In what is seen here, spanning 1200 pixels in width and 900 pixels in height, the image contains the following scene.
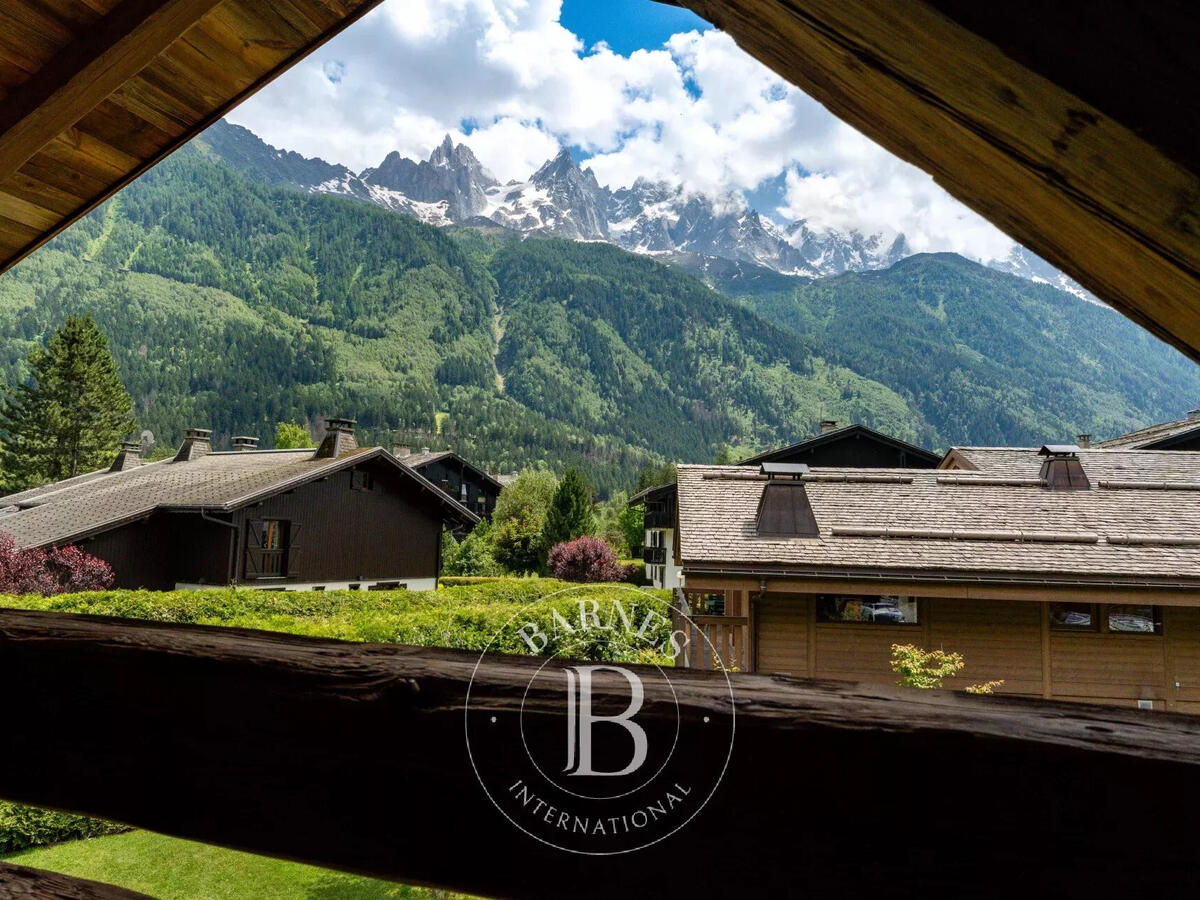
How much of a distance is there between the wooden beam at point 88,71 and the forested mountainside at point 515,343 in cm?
6830

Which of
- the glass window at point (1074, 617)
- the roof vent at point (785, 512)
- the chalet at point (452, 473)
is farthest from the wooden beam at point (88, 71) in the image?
the chalet at point (452, 473)

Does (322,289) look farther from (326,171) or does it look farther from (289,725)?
(289,725)

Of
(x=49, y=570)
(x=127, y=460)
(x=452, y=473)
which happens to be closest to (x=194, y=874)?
(x=49, y=570)

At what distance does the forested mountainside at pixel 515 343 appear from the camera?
264 ft

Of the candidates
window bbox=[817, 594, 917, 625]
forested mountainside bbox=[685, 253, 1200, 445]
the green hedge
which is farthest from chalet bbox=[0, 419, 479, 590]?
forested mountainside bbox=[685, 253, 1200, 445]

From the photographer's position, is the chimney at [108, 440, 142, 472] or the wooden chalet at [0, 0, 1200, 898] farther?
the chimney at [108, 440, 142, 472]

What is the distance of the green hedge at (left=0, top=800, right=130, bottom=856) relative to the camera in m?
6.31

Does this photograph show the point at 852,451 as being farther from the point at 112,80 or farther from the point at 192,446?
the point at 112,80

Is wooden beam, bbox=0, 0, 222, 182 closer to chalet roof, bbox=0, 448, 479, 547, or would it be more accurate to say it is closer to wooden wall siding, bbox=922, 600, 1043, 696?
wooden wall siding, bbox=922, 600, 1043, 696

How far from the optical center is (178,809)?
0.70 m

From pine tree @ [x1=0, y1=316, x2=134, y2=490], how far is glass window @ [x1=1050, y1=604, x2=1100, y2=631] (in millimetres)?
36259

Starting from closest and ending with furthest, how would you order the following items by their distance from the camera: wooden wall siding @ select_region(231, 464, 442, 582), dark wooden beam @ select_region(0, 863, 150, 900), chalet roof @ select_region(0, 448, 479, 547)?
dark wooden beam @ select_region(0, 863, 150, 900)
chalet roof @ select_region(0, 448, 479, 547)
wooden wall siding @ select_region(231, 464, 442, 582)

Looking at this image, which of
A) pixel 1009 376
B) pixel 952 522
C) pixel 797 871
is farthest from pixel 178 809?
pixel 1009 376

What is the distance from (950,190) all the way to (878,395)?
131 meters
